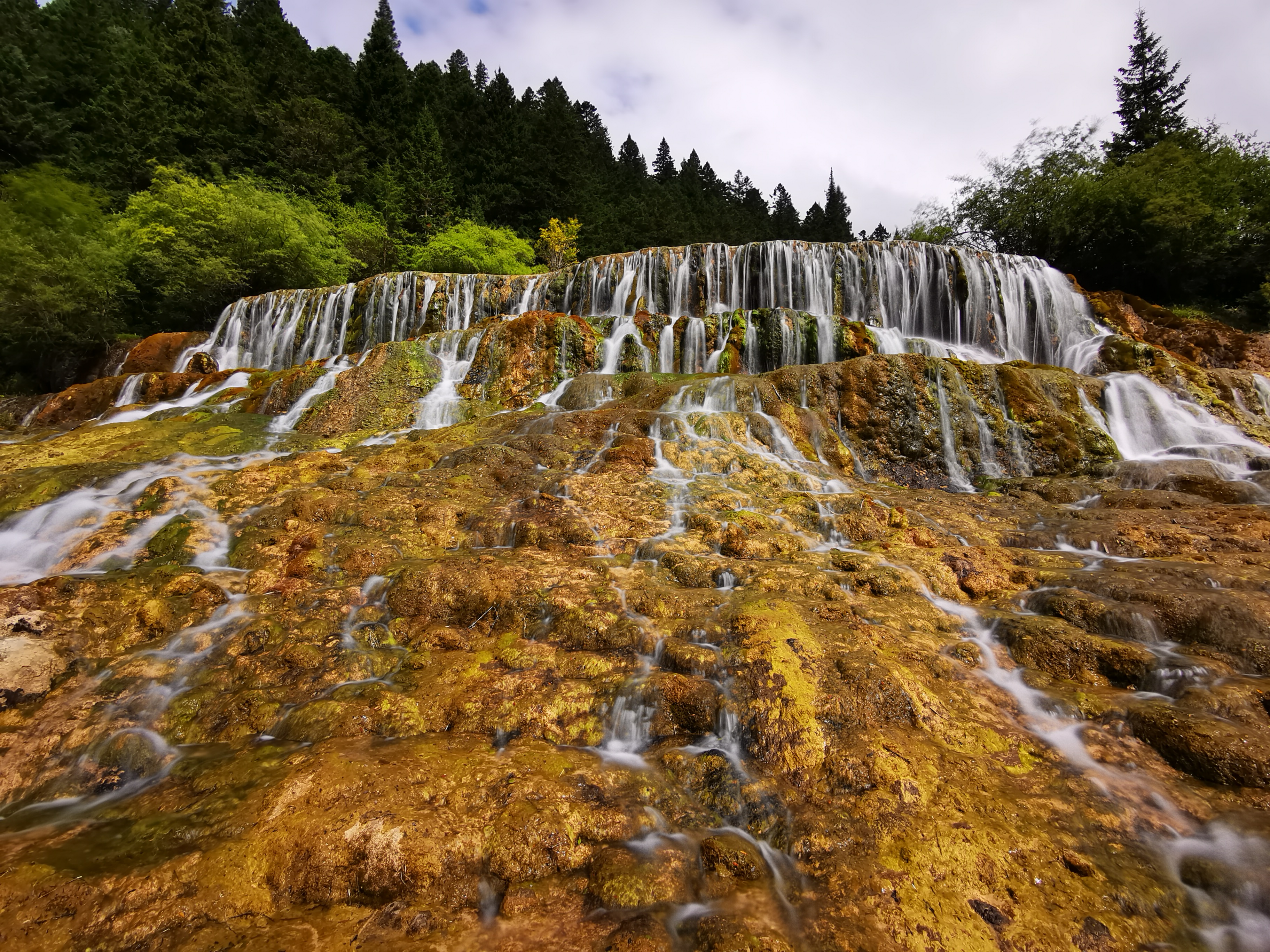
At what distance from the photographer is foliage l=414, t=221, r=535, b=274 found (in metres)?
26.5

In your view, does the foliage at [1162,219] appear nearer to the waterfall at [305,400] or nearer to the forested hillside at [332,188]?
the forested hillside at [332,188]

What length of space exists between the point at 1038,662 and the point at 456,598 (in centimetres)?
481

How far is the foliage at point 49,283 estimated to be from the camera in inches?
615

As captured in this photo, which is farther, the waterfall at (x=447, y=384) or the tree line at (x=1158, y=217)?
the tree line at (x=1158, y=217)

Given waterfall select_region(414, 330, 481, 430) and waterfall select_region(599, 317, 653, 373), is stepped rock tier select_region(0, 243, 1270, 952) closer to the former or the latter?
waterfall select_region(414, 330, 481, 430)

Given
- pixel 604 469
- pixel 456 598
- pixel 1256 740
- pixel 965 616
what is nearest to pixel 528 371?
pixel 604 469

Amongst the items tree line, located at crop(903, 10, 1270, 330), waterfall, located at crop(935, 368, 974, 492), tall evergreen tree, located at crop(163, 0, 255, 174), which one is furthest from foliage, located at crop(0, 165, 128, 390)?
tree line, located at crop(903, 10, 1270, 330)

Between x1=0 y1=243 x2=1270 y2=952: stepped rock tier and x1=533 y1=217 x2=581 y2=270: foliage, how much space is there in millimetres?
24447

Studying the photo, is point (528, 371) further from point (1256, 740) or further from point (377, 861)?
point (1256, 740)

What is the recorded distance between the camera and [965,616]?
15.8 feet

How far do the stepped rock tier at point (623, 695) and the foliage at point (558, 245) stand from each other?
24.4 m

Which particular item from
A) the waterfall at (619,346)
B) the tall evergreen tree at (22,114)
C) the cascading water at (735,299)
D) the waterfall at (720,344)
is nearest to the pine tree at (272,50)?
the tall evergreen tree at (22,114)

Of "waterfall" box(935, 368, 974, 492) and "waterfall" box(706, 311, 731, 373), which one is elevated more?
"waterfall" box(706, 311, 731, 373)

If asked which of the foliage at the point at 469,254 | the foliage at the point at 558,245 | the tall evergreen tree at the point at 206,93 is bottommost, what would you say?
the foliage at the point at 469,254
